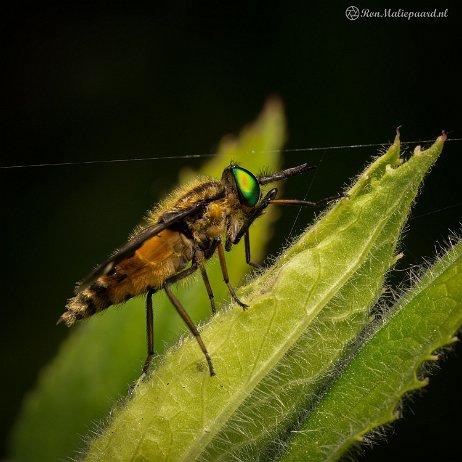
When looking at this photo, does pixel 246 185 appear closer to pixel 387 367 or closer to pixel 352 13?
pixel 387 367

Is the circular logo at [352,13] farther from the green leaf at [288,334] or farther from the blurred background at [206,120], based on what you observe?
the green leaf at [288,334]

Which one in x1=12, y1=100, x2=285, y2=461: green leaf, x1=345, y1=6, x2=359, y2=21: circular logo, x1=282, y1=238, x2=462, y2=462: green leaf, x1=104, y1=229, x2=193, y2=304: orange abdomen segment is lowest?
x1=12, y1=100, x2=285, y2=461: green leaf

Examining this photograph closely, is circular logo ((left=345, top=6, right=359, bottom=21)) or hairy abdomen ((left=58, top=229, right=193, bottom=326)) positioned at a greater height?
circular logo ((left=345, top=6, right=359, bottom=21))

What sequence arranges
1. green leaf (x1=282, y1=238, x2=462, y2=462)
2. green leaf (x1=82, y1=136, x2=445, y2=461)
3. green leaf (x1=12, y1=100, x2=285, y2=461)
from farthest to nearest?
green leaf (x1=12, y1=100, x2=285, y2=461), green leaf (x1=82, y1=136, x2=445, y2=461), green leaf (x1=282, y1=238, x2=462, y2=462)

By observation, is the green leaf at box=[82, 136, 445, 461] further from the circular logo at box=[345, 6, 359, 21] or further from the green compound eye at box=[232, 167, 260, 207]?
the circular logo at box=[345, 6, 359, 21]

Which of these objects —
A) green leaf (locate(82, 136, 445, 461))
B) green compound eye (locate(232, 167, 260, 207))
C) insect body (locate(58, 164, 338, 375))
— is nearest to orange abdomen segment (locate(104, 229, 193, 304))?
insect body (locate(58, 164, 338, 375))

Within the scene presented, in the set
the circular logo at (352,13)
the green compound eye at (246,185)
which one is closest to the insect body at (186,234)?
the green compound eye at (246,185)

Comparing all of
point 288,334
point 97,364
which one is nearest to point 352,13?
point 97,364
